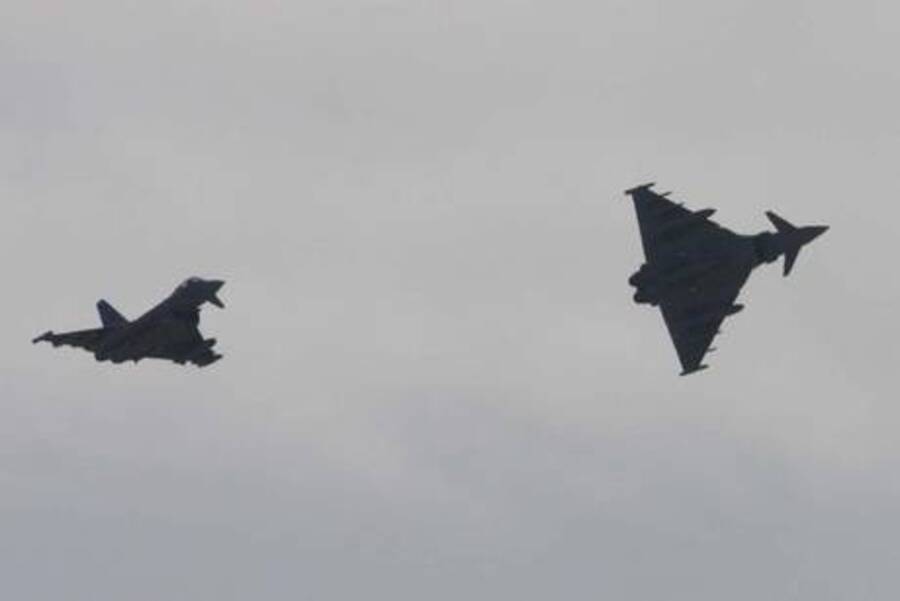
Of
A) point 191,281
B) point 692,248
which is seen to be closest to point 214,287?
point 191,281

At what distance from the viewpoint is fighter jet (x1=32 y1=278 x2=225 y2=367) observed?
167250 millimetres

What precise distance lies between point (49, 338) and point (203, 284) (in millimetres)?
12174

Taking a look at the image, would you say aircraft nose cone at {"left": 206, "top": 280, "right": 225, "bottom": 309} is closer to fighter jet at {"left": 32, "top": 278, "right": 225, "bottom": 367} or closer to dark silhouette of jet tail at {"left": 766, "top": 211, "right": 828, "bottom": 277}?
fighter jet at {"left": 32, "top": 278, "right": 225, "bottom": 367}

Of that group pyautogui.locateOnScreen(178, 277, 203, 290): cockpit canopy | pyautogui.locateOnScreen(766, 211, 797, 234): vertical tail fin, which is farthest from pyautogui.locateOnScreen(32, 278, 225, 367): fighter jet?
pyautogui.locateOnScreen(766, 211, 797, 234): vertical tail fin

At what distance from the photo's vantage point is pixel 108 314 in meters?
179

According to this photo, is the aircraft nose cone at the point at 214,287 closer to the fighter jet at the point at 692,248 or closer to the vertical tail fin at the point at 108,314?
the vertical tail fin at the point at 108,314

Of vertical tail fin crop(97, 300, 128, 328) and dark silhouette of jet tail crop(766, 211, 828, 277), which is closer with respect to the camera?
dark silhouette of jet tail crop(766, 211, 828, 277)

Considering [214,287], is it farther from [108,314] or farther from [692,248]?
[692,248]

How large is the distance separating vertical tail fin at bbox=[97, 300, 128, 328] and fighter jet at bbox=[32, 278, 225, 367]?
732 cm

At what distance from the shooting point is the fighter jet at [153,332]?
167250mm

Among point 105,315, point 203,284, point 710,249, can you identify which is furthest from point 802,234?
point 105,315

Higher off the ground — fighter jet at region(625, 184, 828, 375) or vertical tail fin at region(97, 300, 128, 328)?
vertical tail fin at region(97, 300, 128, 328)

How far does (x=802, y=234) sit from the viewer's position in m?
159

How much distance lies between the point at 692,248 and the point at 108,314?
153 ft
